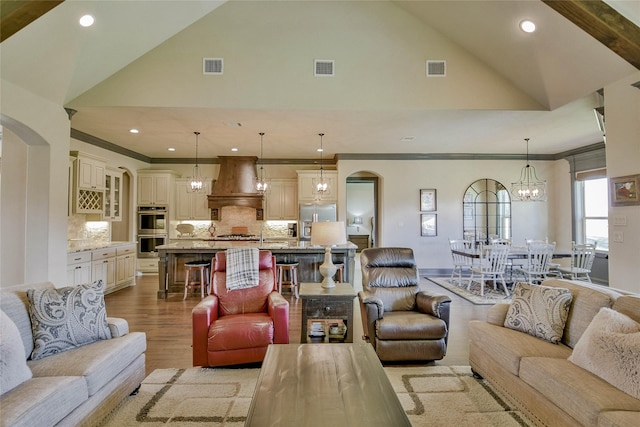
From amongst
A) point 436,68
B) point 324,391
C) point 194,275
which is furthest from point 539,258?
point 194,275

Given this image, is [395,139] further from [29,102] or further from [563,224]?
[29,102]

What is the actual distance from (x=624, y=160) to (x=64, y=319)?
18.3 feet

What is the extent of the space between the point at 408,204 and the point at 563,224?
3763 millimetres

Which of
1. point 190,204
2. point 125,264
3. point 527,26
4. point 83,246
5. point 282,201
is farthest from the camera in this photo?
point 282,201

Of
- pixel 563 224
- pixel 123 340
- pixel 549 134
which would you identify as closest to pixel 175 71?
pixel 123 340

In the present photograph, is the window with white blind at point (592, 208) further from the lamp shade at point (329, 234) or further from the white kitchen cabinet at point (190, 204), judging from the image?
the white kitchen cabinet at point (190, 204)

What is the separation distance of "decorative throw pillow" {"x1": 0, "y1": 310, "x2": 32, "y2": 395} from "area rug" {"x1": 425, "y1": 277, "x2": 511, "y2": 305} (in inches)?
216

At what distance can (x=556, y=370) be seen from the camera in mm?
1962

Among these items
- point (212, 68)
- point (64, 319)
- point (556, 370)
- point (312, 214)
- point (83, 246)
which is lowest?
point (556, 370)

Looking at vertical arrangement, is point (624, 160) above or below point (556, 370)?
above

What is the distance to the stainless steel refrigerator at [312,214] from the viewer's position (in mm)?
7812

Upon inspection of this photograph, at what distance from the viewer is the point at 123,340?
2404mm

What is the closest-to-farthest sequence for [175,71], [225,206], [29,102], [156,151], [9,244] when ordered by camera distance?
[29,102] < [9,244] < [175,71] < [156,151] < [225,206]

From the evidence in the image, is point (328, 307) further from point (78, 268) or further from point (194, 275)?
point (78, 268)
